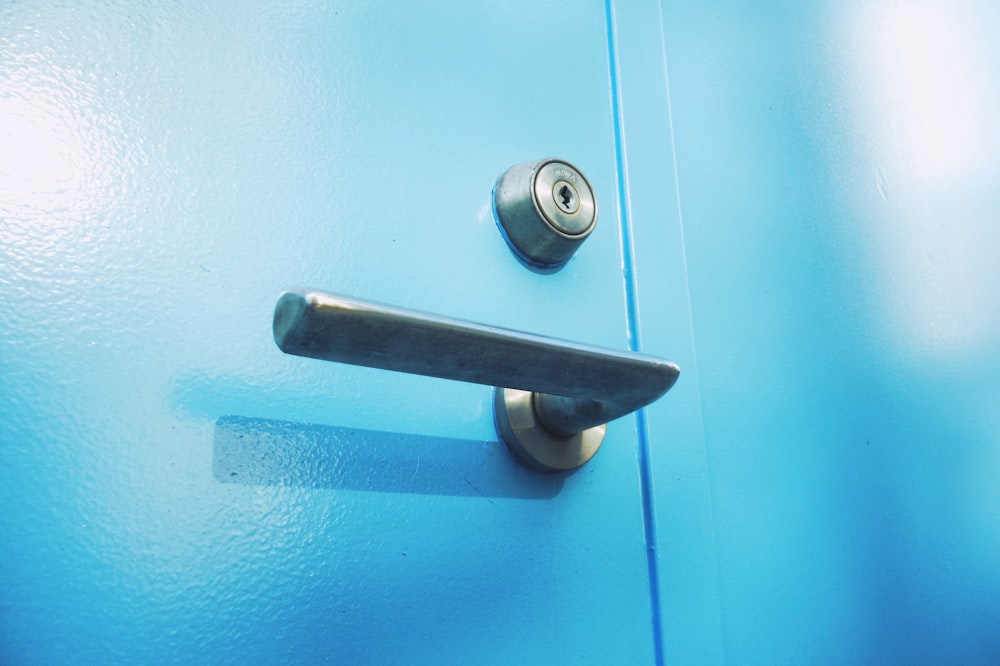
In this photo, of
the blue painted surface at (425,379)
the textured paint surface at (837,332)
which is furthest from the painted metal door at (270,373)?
the textured paint surface at (837,332)

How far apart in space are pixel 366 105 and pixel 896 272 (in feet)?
1.85

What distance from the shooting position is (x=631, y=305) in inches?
15.5

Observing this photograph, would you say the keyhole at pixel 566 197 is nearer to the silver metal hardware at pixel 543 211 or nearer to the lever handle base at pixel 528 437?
the silver metal hardware at pixel 543 211

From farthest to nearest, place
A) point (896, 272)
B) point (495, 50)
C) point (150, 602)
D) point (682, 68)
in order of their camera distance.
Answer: point (896, 272) → point (682, 68) → point (495, 50) → point (150, 602)

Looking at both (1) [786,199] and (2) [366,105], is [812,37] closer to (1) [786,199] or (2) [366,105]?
(1) [786,199]

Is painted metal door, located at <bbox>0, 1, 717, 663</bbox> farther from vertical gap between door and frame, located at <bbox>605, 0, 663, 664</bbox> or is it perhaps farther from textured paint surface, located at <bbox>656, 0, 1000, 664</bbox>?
textured paint surface, located at <bbox>656, 0, 1000, 664</bbox>

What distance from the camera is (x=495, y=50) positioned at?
0.38 m

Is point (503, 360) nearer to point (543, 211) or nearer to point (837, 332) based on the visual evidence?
point (543, 211)

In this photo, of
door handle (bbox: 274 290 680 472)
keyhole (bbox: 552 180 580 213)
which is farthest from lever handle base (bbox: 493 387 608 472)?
keyhole (bbox: 552 180 580 213)

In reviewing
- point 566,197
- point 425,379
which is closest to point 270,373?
point 425,379

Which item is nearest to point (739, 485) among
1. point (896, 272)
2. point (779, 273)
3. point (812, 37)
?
point (779, 273)

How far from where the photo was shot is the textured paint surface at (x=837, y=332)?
44 cm

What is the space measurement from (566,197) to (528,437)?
0.49ft

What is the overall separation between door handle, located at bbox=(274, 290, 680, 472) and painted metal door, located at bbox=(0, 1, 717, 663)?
3 cm
